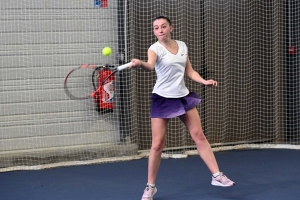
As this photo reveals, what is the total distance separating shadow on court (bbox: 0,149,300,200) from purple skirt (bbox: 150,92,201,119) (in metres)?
0.87

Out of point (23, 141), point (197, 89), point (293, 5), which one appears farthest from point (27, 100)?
point (293, 5)

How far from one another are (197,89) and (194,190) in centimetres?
309

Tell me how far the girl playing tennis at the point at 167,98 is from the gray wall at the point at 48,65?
279 centimetres

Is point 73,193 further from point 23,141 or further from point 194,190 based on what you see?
point 23,141

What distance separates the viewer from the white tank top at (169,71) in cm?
526

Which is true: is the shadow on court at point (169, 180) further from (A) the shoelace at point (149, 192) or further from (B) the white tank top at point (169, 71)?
(B) the white tank top at point (169, 71)

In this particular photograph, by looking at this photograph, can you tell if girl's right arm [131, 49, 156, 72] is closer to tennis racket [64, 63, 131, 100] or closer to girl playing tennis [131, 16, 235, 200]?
girl playing tennis [131, 16, 235, 200]

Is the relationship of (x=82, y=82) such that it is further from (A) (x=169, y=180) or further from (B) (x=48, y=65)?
(A) (x=169, y=180)

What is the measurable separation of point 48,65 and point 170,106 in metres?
2.98

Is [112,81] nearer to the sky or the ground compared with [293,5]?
nearer to the ground

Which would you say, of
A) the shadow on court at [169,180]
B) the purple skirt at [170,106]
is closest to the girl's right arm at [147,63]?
the purple skirt at [170,106]

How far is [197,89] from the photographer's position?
8859 mm

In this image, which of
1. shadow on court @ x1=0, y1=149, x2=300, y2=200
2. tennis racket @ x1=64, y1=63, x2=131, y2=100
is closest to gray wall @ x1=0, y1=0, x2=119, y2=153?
tennis racket @ x1=64, y1=63, x2=131, y2=100

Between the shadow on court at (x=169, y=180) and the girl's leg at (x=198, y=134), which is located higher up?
the girl's leg at (x=198, y=134)
